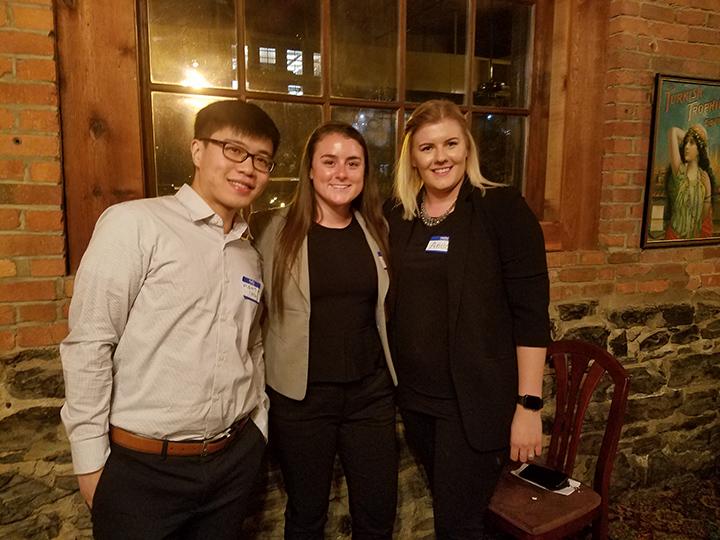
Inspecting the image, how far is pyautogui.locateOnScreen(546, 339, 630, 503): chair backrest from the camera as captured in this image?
6.84 ft

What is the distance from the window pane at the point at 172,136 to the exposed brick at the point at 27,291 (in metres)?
0.52

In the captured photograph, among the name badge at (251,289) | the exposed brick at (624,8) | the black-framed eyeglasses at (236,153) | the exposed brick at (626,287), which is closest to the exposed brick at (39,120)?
the black-framed eyeglasses at (236,153)

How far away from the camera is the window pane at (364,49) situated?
7.28ft

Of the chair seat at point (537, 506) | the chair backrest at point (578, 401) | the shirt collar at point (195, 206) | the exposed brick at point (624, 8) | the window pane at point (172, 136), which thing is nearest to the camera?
the shirt collar at point (195, 206)

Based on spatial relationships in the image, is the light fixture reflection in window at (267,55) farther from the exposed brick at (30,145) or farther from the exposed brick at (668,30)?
the exposed brick at (668,30)

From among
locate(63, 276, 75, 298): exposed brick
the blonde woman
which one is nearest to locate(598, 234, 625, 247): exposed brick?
the blonde woman

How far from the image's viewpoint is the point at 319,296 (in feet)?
5.66

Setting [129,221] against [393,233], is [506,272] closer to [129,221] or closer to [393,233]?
[393,233]

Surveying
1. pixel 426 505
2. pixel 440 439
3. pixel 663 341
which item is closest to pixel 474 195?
pixel 440 439

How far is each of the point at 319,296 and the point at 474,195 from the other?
2.02 ft

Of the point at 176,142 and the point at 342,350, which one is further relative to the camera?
the point at 176,142

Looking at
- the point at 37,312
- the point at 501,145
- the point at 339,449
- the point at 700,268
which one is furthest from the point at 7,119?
the point at 700,268

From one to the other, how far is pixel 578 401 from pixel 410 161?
1242 millimetres

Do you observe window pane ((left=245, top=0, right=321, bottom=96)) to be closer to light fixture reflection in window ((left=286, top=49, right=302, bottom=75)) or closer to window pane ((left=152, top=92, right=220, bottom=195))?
light fixture reflection in window ((left=286, top=49, right=302, bottom=75))
